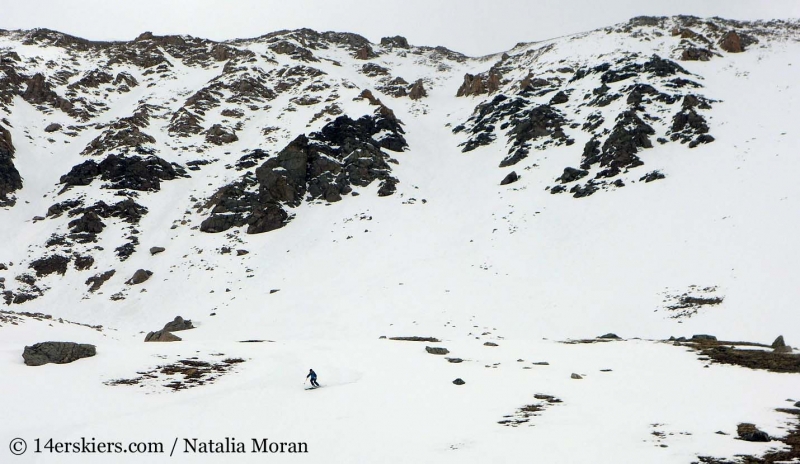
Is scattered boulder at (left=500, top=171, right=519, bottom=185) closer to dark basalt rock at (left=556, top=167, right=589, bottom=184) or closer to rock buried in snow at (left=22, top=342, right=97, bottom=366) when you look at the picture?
dark basalt rock at (left=556, top=167, right=589, bottom=184)

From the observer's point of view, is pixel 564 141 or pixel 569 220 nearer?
pixel 569 220

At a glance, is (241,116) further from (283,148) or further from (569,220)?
(569,220)

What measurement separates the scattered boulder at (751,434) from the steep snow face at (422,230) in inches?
13.8

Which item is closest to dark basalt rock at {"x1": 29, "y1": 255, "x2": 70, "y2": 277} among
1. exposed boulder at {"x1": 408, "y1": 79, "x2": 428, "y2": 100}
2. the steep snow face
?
the steep snow face

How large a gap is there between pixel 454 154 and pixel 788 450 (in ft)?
180

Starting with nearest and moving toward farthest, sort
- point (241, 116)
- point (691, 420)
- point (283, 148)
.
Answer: point (691, 420), point (283, 148), point (241, 116)

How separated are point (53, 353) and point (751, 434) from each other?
19.6 m

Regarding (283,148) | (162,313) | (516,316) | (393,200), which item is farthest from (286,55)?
(516,316)

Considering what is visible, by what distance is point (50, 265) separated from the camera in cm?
4150

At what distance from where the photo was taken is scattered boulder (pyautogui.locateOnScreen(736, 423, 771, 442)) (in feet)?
27.0

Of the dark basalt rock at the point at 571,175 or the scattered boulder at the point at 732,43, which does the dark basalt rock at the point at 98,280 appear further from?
the scattered boulder at the point at 732,43

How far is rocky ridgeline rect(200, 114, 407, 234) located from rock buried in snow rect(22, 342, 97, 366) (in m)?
31.4

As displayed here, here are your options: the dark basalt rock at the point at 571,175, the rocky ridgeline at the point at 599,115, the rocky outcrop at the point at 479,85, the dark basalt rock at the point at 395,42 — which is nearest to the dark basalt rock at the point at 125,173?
the rocky ridgeline at the point at 599,115

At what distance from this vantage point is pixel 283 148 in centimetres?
5825
